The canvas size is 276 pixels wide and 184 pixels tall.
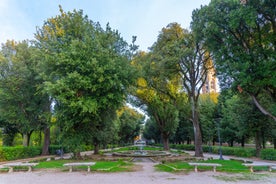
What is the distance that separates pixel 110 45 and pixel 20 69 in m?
10.7

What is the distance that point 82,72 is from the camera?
14680 mm

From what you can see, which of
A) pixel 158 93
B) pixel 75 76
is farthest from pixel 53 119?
pixel 158 93

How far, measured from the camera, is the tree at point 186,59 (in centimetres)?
1858

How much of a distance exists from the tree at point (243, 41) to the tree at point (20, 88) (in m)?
16.9

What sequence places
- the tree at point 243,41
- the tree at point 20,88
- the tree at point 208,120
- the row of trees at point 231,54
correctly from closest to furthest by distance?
the tree at point 243,41, the row of trees at point 231,54, the tree at point 20,88, the tree at point 208,120

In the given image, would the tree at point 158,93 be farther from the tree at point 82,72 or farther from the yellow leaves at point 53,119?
the yellow leaves at point 53,119

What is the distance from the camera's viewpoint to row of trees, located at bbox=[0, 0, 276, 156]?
13141 millimetres

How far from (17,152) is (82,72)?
12.4 m

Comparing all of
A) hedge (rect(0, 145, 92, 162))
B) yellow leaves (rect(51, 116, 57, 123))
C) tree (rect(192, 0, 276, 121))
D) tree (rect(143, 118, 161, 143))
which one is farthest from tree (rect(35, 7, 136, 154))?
tree (rect(143, 118, 161, 143))

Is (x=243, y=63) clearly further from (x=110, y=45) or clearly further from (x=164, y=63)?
(x=110, y=45)

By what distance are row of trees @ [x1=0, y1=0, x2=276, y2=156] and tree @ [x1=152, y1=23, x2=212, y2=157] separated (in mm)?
96

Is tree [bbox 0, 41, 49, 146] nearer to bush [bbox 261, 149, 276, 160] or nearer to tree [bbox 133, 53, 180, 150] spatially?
tree [bbox 133, 53, 180, 150]

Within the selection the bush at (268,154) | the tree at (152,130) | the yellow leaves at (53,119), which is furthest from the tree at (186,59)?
the tree at (152,130)

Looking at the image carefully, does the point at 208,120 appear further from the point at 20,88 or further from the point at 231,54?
the point at 20,88
